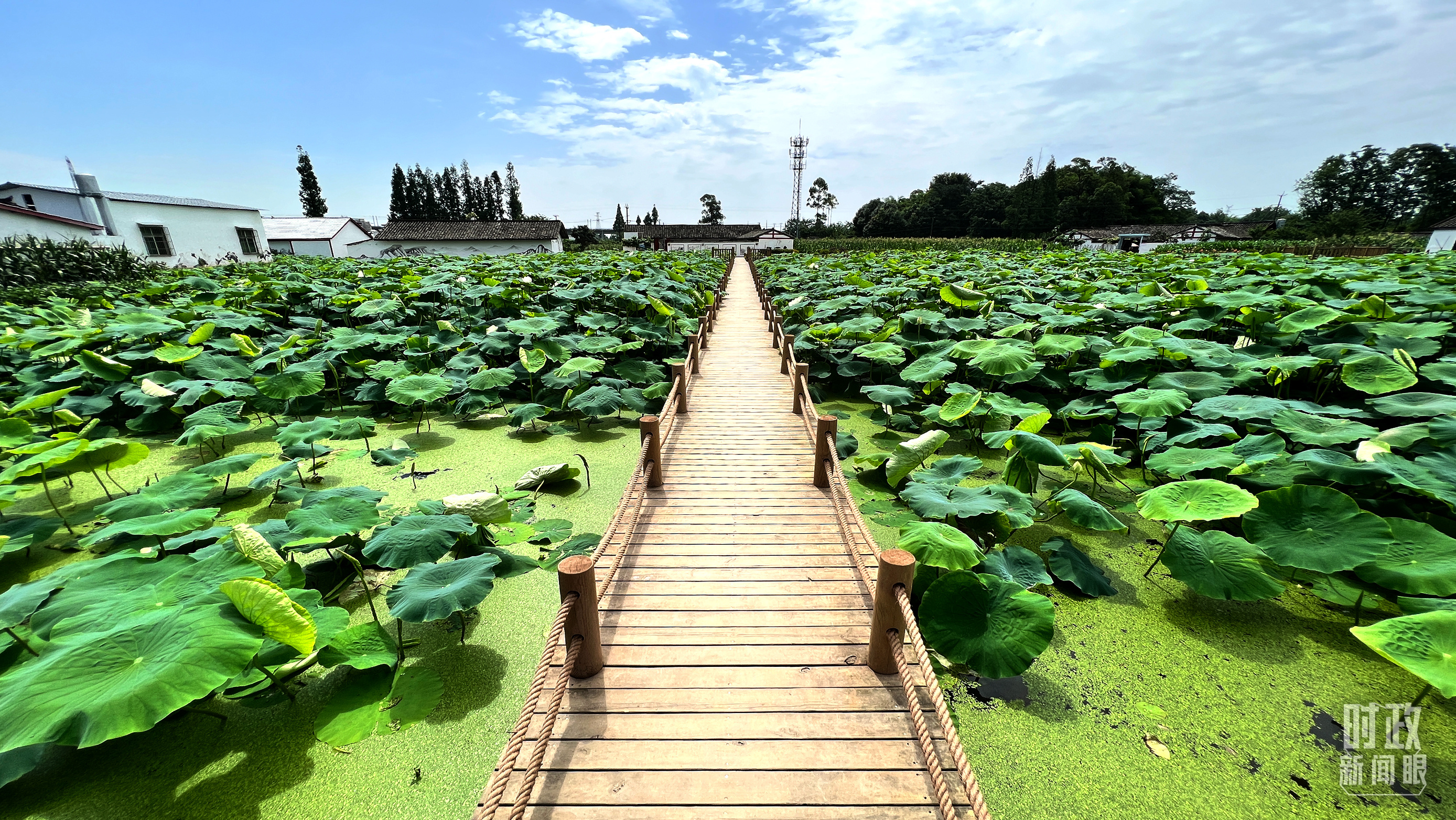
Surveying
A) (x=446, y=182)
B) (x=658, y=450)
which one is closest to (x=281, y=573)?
(x=658, y=450)

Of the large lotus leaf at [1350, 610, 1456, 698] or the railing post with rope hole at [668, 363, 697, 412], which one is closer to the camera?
the large lotus leaf at [1350, 610, 1456, 698]

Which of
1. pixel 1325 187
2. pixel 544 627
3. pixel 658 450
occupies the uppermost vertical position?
pixel 1325 187

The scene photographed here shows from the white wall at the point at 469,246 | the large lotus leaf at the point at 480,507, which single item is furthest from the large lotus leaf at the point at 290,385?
the white wall at the point at 469,246

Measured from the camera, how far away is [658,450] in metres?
4.09

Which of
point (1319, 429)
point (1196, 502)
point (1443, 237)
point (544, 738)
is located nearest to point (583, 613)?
point (544, 738)

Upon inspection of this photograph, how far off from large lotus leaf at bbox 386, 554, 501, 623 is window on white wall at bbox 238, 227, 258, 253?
30.2 m

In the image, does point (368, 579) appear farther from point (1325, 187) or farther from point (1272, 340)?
point (1325, 187)

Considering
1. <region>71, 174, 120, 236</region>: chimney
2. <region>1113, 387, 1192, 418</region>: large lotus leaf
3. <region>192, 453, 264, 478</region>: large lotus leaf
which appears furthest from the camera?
<region>71, 174, 120, 236</region>: chimney

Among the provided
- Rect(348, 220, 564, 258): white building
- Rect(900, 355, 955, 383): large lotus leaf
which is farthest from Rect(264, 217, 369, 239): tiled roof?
Rect(900, 355, 955, 383): large lotus leaf

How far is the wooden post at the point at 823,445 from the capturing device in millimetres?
4000

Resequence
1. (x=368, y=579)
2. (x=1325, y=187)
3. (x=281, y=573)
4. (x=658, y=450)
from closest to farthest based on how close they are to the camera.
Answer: (x=281, y=573) < (x=368, y=579) < (x=658, y=450) < (x=1325, y=187)

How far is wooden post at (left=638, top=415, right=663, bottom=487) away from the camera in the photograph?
3.97m

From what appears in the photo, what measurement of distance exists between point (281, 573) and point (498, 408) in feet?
14.9

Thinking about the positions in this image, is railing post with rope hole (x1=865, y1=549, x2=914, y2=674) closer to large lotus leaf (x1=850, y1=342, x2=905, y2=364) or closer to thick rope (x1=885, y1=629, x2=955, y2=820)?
thick rope (x1=885, y1=629, x2=955, y2=820)
